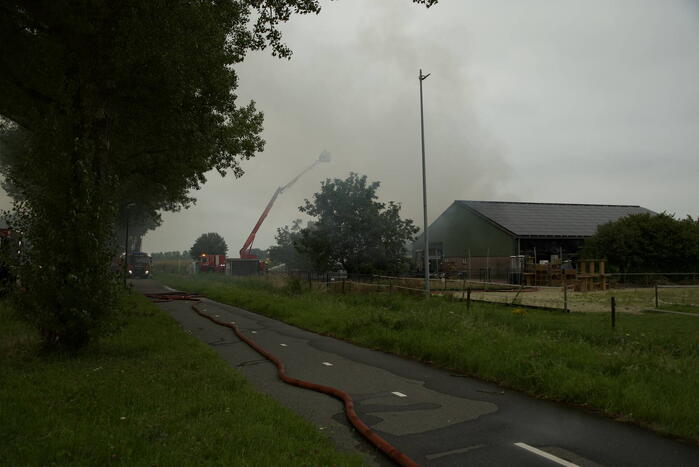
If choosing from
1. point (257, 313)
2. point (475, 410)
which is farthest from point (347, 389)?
point (257, 313)

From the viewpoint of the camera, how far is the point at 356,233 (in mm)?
30000

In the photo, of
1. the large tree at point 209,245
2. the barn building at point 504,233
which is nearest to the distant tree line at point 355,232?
the barn building at point 504,233

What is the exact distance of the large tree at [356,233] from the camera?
2980cm

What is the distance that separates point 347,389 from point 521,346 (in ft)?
11.6

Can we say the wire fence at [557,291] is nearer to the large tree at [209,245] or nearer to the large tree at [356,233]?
the large tree at [356,233]

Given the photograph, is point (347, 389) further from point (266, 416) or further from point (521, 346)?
point (521, 346)

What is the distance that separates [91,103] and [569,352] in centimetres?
1057

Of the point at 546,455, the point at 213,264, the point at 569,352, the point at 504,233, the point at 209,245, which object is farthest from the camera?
the point at 209,245

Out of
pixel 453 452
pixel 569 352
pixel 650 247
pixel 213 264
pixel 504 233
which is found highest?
pixel 504 233

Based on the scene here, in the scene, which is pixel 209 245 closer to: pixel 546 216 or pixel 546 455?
pixel 546 216

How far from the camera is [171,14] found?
1094 centimetres

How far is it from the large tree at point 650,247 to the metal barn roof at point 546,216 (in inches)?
275

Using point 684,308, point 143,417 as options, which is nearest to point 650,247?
point 684,308

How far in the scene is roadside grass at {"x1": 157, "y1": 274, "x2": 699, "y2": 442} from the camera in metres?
6.15
